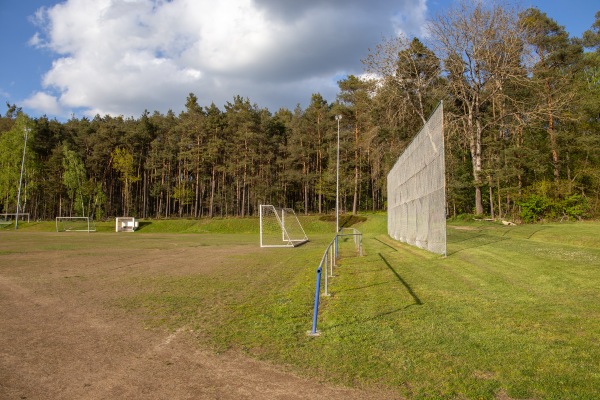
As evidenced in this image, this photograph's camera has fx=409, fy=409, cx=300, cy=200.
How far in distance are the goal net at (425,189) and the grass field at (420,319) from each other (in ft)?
5.23

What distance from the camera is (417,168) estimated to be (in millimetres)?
17359

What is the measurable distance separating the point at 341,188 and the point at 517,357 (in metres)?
46.2

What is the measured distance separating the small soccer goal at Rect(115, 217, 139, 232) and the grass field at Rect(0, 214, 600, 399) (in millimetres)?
37468

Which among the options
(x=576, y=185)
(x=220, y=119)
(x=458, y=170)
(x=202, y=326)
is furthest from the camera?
(x=220, y=119)

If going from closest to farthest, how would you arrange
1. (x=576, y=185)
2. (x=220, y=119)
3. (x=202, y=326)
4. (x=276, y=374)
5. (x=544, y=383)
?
(x=544, y=383) → (x=276, y=374) → (x=202, y=326) → (x=576, y=185) → (x=220, y=119)

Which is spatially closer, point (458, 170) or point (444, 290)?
point (444, 290)

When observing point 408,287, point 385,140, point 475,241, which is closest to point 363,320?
point 408,287

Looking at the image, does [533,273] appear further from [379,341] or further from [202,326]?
[202,326]

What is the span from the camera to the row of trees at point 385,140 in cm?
3034

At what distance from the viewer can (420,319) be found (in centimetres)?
671

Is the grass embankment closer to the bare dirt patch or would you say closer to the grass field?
the grass field

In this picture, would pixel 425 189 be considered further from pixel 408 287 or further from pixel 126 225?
pixel 126 225

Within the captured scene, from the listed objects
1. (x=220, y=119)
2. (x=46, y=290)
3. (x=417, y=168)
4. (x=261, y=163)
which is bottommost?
(x=46, y=290)

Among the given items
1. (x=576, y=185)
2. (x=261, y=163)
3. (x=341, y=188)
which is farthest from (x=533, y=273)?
(x=261, y=163)
